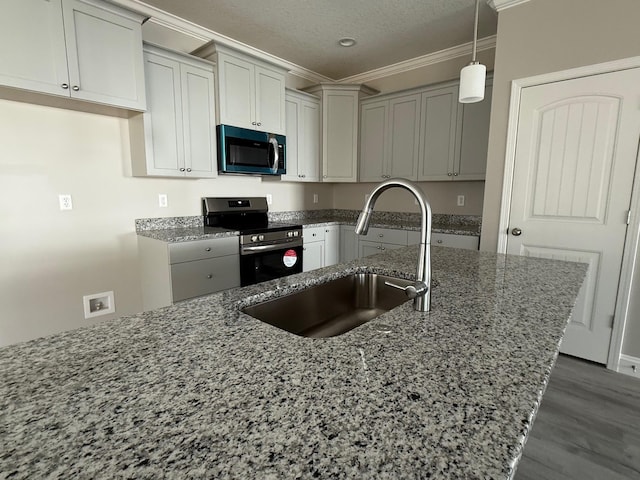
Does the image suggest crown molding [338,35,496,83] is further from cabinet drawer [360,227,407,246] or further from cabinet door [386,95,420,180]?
cabinet drawer [360,227,407,246]

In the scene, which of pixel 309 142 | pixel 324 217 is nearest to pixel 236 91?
pixel 309 142

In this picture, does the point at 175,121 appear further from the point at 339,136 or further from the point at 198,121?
the point at 339,136

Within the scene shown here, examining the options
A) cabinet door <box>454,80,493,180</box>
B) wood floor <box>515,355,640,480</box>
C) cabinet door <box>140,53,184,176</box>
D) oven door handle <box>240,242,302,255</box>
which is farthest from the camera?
cabinet door <box>454,80,493,180</box>

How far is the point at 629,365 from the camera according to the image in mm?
2291

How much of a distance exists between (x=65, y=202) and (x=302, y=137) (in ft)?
7.55

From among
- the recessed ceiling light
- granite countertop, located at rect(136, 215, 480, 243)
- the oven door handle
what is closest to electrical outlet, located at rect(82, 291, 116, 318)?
granite countertop, located at rect(136, 215, 480, 243)

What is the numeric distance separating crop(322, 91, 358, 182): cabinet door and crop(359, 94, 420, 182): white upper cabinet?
0.35 feet

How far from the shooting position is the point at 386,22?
2857 mm

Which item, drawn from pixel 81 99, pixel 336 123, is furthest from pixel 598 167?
pixel 81 99

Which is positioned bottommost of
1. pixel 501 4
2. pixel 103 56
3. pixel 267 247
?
pixel 267 247

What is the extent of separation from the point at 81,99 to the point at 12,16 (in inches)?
18.6

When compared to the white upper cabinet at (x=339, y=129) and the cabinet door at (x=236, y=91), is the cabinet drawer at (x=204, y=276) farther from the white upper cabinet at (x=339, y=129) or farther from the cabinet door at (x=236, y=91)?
the white upper cabinet at (x=339, y=129)

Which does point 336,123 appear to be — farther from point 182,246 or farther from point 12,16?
point 12,16

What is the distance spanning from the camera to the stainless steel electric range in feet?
9.40
